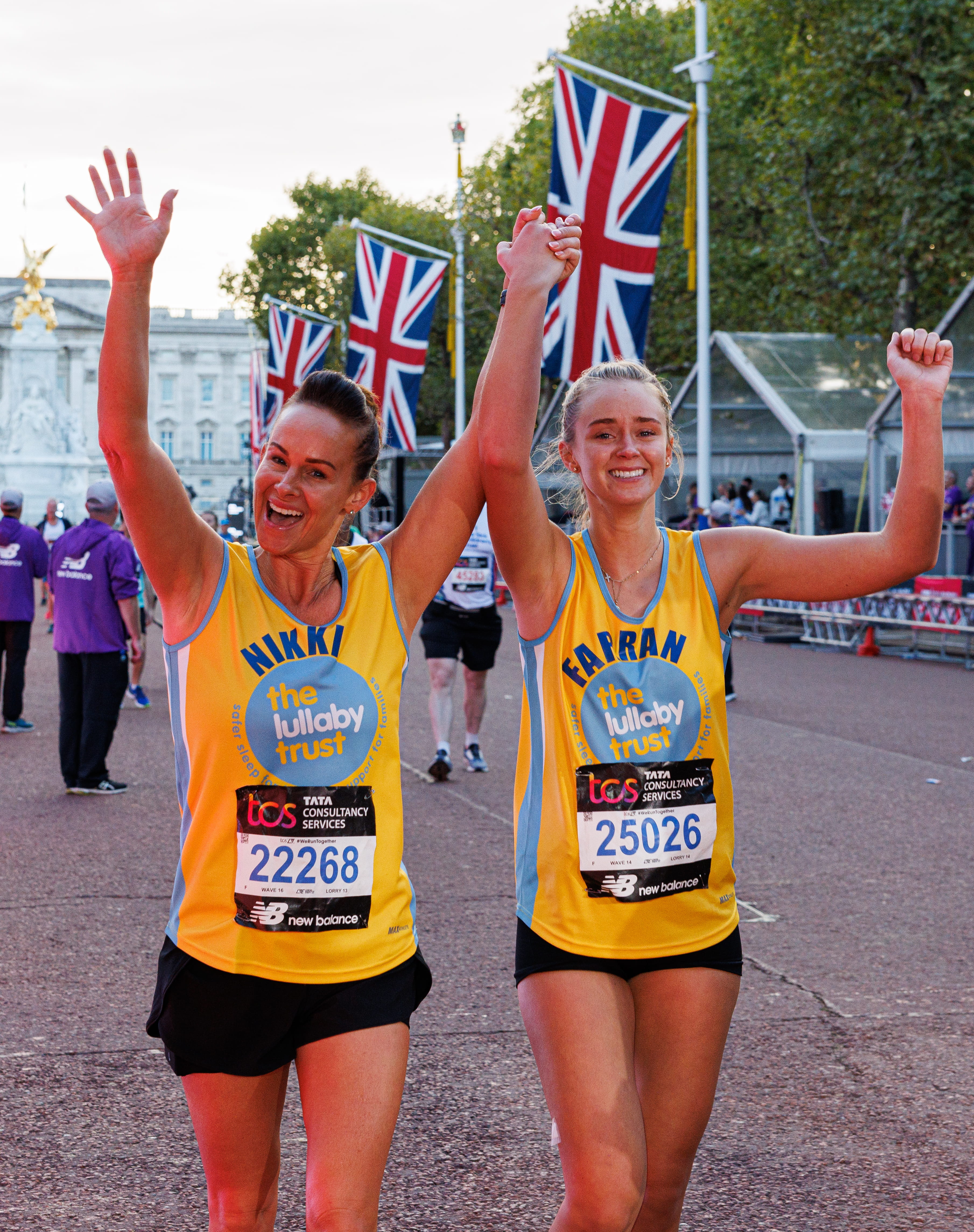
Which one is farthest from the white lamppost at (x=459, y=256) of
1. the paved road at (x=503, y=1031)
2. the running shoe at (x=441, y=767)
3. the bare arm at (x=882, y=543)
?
the bare arm at (x=882, y=543)

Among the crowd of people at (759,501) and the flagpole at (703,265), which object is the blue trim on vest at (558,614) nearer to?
the flagpole at (703,265)

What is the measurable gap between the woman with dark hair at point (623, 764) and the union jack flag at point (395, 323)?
781 inches

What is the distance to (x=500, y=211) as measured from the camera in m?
48.0

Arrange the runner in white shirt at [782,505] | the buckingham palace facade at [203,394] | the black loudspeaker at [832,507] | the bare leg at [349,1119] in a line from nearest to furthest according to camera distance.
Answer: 1. the bare leg at [349,1119]
2. the black loudspeaker at [832,507]
3. the runner in white shirt at [782,505]
4. the buckingham palace facade at [203,394]

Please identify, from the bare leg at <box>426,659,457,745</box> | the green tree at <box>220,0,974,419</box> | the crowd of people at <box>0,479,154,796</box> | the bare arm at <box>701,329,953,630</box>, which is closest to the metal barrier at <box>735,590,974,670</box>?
the green tree at <box>220,0,974,419</box>

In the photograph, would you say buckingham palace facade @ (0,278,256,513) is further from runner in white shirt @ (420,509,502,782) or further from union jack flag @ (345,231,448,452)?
runner in white shirt @ (420,509,502,782)

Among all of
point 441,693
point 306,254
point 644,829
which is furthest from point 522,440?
point 306,254

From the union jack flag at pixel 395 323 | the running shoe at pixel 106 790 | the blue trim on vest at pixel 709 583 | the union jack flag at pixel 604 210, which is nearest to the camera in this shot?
the blue trim on vest at pixel 709 583

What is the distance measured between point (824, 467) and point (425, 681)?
11066 mm

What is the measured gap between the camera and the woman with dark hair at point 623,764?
2688 millimetres

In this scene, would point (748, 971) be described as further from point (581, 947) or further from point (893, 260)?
point (893, 260)

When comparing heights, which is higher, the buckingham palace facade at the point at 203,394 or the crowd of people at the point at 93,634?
the buckingham palace facade at the point at 203,394

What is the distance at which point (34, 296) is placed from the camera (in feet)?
157

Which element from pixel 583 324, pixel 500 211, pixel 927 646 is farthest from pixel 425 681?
pixel 500 211
